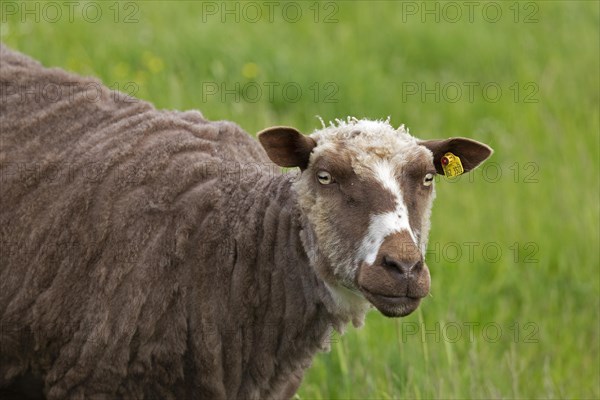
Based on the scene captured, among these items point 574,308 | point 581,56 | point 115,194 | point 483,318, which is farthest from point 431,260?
point 581,56

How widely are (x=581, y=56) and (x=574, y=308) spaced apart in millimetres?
4139

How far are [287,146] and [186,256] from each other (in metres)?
0.73

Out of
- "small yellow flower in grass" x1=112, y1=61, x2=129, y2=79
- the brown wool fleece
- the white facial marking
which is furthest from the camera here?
"small yellow flower in grass" x1=112, y1=61, x2=129, y2=79

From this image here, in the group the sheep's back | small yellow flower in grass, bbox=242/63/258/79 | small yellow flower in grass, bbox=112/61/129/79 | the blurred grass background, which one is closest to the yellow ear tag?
the sheep's back

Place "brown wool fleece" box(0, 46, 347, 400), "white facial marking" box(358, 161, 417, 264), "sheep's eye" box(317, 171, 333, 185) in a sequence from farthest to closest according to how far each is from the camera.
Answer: "brown wool fleece" box(0, 46, 347, 400) < "sheep's eye" box(317, 171, 333, 185) < "white facial marking" box(358, 161, 417, 264)

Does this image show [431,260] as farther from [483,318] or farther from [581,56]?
[581,56]

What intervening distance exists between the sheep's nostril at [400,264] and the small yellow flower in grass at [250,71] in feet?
18.1

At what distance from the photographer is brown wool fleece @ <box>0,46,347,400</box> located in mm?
5016

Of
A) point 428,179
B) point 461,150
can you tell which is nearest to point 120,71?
point 461,150

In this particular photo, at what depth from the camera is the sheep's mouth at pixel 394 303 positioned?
14.7ft

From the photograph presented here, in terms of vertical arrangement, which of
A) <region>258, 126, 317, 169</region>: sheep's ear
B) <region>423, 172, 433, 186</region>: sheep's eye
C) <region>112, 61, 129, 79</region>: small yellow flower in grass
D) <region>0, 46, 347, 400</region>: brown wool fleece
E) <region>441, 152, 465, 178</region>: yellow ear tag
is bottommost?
<region>0, 46, 347, 400</region>: brown wool fleece

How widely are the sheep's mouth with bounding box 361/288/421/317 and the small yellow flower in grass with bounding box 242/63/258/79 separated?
5441 millimetres

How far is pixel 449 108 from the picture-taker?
10.5m

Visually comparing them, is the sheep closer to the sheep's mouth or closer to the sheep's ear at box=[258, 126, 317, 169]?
the sheep's ear at box=[258, 126, 317, 169]
